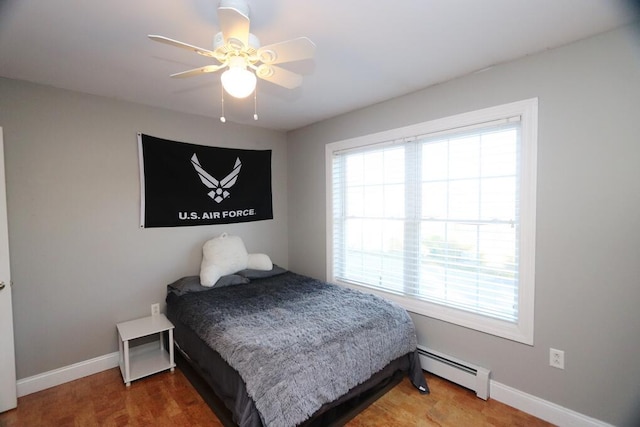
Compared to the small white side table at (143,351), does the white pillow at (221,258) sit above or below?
above

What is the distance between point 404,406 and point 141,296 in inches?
98.8

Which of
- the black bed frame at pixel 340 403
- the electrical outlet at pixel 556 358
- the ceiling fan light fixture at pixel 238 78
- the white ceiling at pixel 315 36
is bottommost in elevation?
the black bed frame at pixel 340 403

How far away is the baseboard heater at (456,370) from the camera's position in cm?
215

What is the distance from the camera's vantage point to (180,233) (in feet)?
10.1

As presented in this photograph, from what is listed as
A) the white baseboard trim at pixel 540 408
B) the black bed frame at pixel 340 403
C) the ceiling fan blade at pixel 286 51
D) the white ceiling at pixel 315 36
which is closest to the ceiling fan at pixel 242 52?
the ceiling fan blade at pixel 286 51

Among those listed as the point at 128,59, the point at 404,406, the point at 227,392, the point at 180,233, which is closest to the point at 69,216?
the point at 180,233

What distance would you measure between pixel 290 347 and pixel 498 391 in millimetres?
1595

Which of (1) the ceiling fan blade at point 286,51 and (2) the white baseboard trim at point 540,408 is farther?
(2) the white baseboard trim at point 540,408

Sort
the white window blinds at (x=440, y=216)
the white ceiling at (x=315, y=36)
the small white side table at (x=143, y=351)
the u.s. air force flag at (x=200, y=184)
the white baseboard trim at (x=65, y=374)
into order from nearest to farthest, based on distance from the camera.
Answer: the white ceiling at (x=315, y=36), the white window blinds at (x=440, y=216), the white baseboard trim at (x=65, y=374), the small white side table at (x=143, y=351), the u.s. air force flag at (x=200, y=184)

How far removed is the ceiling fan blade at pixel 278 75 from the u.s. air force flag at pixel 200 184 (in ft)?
5.70

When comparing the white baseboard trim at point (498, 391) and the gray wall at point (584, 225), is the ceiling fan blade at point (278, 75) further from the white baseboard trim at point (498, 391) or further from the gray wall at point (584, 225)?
the white baseboard trim at point (498, 391)

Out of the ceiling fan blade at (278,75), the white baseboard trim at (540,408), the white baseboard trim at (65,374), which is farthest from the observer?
the white baseboard trim at (65,374)

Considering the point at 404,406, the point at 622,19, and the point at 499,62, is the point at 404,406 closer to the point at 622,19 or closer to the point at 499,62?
the point at 499,62

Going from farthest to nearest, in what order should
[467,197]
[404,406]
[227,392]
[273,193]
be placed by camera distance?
[273,193] → [467,197] → [404,406] → [227,392]
